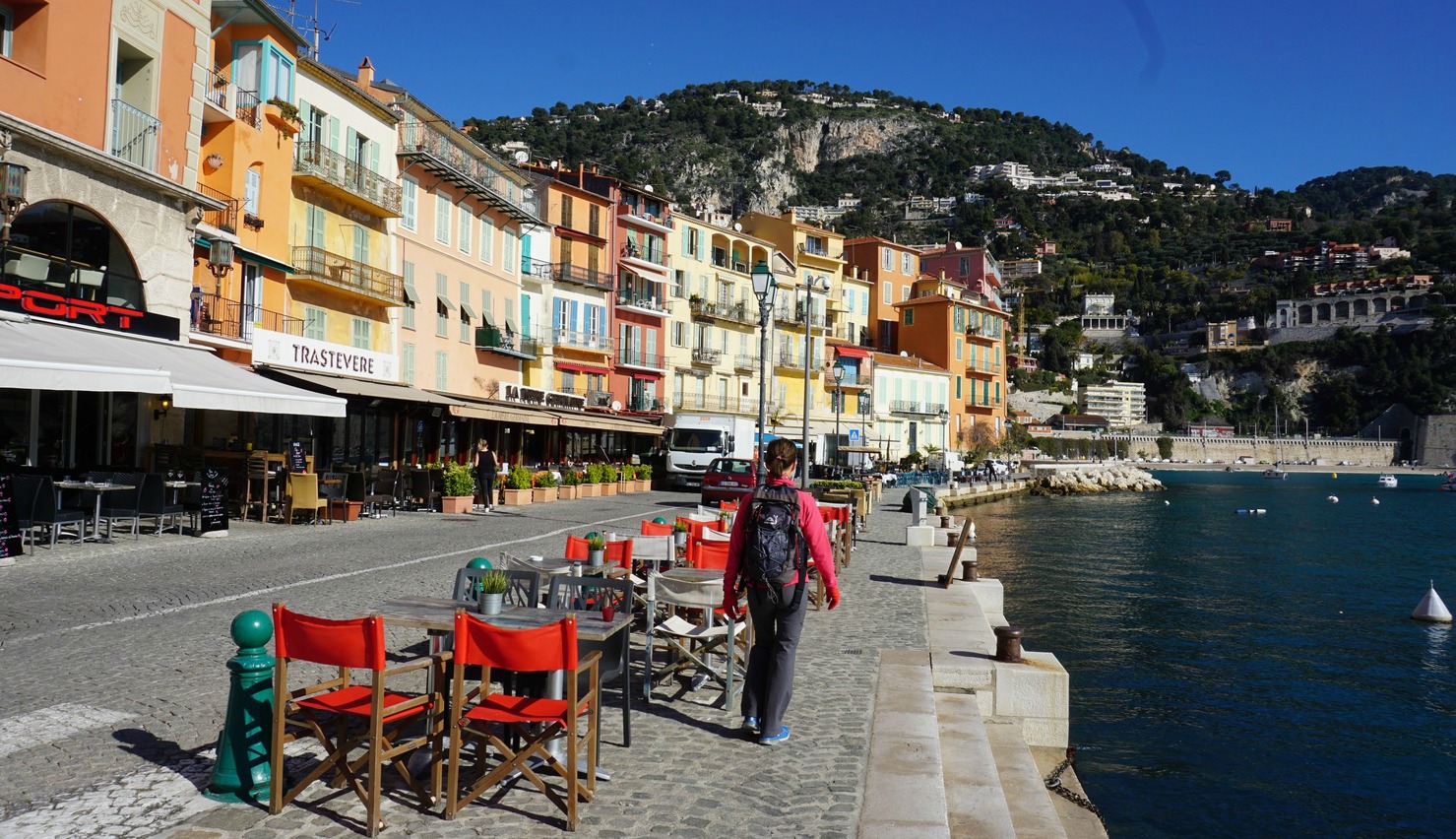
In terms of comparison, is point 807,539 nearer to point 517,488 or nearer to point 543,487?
point 517,488

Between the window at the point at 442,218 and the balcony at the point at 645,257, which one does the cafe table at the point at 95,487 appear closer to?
the window at the point at 442,218

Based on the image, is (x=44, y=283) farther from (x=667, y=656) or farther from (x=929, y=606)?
(x=929, y=606)

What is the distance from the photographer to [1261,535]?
3900 centimetres

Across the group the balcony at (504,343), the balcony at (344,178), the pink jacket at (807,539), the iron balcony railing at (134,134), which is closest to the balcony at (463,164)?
the balcony at (344,178)

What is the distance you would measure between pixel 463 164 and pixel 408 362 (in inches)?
251

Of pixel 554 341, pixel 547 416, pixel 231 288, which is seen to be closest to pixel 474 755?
pixel 231 288

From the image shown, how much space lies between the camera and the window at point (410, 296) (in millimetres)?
27875


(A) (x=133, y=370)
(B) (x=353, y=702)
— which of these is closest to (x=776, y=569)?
(B) (x=353, y=702)

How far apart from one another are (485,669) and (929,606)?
7.42 m

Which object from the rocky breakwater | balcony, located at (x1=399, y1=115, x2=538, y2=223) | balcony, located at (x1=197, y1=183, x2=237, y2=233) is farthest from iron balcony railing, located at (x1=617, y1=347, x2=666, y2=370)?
the rocky breakwater

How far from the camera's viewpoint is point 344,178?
960 inches

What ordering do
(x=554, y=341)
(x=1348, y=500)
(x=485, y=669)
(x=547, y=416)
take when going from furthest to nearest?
(x=1348, y=500) < (x=554, y=341) < (x=547, y=416) < (x=485, y=669)

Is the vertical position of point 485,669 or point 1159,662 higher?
point 485,669

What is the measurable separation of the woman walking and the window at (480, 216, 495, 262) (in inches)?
1131
